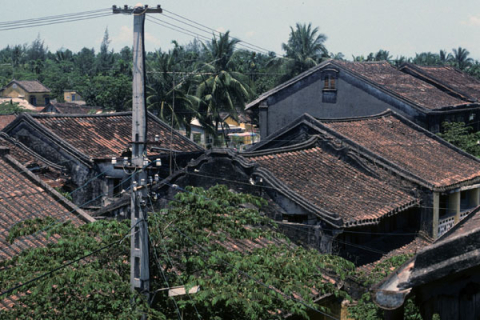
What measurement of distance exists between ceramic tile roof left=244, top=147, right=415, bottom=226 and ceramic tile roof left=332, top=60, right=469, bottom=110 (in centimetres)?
805

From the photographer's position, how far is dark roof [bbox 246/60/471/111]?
27812 millimetres

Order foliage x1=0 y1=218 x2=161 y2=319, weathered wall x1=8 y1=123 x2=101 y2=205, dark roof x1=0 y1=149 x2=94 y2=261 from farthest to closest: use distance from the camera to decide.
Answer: weathered wall x1=8 y1=123 x2=101 y2=205, dark roof x1=0 y1=149 x2=94 y2=261, foliage x1=0 y1=218 x2=161 y2=319

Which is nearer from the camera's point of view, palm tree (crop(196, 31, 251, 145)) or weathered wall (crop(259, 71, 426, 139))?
weathered wall (crop(259, 71, 426, 139))

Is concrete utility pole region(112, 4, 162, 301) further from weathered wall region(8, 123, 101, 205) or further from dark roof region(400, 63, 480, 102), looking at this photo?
dark roof region(400, 63, 480, 102)

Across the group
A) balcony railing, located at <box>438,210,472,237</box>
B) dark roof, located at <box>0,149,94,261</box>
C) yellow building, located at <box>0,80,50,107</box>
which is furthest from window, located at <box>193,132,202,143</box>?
dark roof, located at <box>0,149,94,261</box>

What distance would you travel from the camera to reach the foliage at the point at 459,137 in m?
28.0

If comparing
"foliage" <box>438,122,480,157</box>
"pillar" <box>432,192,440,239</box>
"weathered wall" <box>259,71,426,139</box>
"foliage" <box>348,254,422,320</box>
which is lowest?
"foliage" <box>348,254,422,320</box>

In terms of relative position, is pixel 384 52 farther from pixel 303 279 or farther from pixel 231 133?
pixel 303 279

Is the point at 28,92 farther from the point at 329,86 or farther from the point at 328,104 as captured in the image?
the point at 329,86

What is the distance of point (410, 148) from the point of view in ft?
78.4

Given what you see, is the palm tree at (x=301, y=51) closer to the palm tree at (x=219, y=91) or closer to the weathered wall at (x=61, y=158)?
the palm tree at (x=219, y=91)

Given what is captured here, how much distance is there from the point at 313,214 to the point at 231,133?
4102 centimetres

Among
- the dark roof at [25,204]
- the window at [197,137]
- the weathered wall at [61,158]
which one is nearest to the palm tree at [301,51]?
the window at [197,137]

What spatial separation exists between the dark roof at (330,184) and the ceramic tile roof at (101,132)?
669cm
